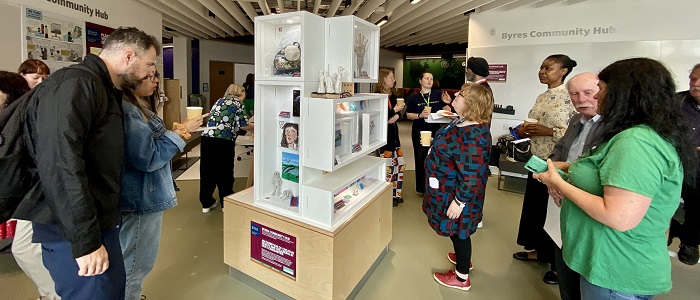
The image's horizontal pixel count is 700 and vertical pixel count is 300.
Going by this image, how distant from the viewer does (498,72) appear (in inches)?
234

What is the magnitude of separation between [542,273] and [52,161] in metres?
3.22

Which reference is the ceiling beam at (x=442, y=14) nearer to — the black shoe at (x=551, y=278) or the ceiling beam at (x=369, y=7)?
the ceiling beam at (x=369, y=7)

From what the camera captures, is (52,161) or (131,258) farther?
(131,258)

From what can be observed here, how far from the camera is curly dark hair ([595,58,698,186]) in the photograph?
121cm

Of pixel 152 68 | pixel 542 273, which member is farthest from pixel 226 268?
pixel 542 273

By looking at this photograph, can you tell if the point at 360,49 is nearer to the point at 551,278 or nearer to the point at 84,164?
the point at 84,164

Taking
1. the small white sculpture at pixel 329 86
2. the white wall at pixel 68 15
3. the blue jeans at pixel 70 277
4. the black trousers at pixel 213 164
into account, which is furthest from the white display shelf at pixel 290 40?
the white wall at pixel 68 15

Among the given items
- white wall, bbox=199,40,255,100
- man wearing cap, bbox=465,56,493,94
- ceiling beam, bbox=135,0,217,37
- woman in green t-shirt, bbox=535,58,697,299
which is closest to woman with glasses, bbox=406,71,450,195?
man wearing cap, bbox=465,56,493,94

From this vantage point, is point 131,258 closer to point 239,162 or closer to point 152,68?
point 152,68

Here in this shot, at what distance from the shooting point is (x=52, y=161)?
116 centimetres

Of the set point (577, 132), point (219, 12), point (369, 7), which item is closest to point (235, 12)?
point (219, 12)

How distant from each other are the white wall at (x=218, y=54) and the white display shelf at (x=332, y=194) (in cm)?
963

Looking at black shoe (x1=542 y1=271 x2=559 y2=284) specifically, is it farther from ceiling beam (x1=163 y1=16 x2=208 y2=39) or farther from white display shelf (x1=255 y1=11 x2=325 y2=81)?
ceiling beam (x1=163 y1=16 x2=208 y2=39)

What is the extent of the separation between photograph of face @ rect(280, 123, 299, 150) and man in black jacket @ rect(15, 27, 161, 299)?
100cm
